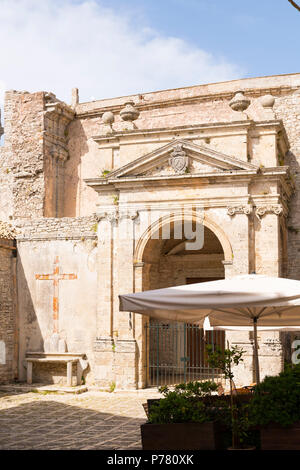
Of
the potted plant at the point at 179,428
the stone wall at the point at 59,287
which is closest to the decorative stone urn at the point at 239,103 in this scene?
the stone wall at the point at 59,287

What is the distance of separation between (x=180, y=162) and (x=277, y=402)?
27.2 feet

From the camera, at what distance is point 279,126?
1316 centimetres

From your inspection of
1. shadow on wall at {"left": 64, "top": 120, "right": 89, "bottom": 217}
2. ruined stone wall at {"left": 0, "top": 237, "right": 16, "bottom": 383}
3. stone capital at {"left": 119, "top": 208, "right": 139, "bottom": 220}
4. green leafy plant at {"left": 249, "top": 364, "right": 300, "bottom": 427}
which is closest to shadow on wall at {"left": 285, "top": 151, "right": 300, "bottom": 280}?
stone capital at {"left": 119, "top": 208, "right": 139, "bottom": 220}

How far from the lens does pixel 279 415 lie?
5.64 m

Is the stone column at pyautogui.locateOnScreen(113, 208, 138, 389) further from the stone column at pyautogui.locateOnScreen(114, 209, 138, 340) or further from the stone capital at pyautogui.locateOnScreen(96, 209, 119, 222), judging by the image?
the stone capital at pyautogui.locateOnScreen(96, 209, 119, 222)

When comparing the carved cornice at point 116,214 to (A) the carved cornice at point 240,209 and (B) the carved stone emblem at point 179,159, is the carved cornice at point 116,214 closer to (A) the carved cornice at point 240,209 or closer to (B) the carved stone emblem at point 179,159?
(B) the carved stone emblem at point 179,159

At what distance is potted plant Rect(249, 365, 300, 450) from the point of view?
5.62 m

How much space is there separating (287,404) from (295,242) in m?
10.4

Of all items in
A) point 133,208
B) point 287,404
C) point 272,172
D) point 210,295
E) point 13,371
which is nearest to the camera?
point 287,404

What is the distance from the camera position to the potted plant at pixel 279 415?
18.4 feet

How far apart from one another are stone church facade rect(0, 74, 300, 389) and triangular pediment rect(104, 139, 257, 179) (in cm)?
2
